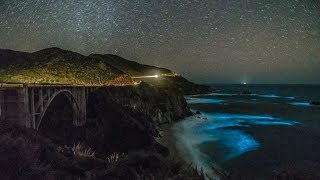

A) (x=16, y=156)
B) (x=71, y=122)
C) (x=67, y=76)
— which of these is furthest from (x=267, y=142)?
(x=67, y=76)

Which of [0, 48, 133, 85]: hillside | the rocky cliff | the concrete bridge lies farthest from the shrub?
[0, 48, 133, 85]: hillside

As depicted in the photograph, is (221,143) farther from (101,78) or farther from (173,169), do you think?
(101,78)

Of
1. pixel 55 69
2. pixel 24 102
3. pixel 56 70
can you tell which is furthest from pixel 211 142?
pixel 55 69

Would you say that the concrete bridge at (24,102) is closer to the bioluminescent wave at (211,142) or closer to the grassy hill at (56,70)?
the bioluminescent wave at (211,142)

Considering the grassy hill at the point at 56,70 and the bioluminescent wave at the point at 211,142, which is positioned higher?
the grassy hill at the point at 56,70

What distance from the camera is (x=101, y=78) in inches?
3243

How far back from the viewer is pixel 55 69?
79062mm

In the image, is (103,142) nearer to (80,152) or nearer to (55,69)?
(80,152)

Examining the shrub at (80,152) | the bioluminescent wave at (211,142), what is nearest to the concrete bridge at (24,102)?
the shrub at (80,152)

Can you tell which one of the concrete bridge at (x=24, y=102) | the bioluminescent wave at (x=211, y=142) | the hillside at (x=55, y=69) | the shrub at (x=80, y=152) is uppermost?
the hillside at (x=55, y=69)

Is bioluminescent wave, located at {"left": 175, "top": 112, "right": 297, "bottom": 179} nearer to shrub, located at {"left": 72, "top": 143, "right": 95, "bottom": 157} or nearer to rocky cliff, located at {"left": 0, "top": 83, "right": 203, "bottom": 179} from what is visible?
rocky cliff, located at {"left": 0, "top": 83, "right": 203, "bottom": 179}

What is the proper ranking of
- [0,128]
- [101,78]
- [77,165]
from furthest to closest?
[101,78], [0,128], [77,165]

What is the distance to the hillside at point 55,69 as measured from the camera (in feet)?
218

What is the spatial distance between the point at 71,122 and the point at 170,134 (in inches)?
486
